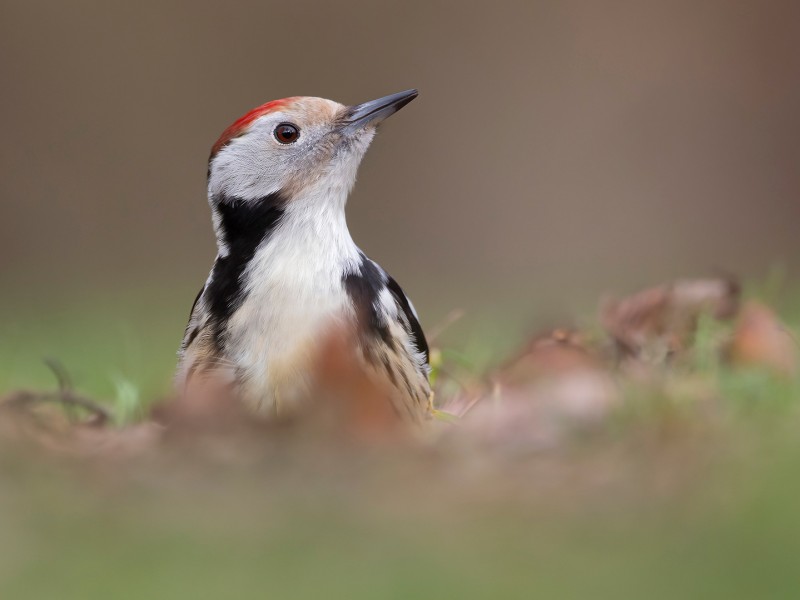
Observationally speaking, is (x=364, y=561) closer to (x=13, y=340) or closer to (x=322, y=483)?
(x=322, y=483)

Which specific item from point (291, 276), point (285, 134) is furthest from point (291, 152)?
point (291, 276)

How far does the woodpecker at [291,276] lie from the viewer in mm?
2869

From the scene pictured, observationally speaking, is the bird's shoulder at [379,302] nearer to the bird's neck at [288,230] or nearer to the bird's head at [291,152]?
the bird's neck at [288,230]

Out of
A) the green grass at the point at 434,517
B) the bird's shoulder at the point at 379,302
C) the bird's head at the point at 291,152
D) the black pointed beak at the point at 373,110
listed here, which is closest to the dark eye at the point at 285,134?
the bird's head at the point at 291,152

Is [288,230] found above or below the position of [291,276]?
above

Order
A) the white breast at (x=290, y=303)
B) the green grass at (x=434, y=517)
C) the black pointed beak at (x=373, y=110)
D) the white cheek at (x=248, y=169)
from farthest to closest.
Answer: the black pointed beak at (x=373, y=110), the white cheek at (x=248, y=169), the white breast at (x=290, y=303), the green grass at (x=434, y=517)

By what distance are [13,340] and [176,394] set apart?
4.47 ft

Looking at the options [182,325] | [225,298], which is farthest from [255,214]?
[182,325]

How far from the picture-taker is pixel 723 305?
338 centimetres

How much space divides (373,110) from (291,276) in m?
0.77

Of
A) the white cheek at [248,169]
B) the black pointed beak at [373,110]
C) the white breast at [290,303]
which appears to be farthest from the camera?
the black pointed beak at [373,110]

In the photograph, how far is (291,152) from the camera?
3459 millimetres

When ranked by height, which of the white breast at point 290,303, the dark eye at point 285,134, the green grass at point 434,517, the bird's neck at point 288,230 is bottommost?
the green grass at point 434,517

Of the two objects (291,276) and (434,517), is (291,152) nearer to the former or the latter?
(291,276)
